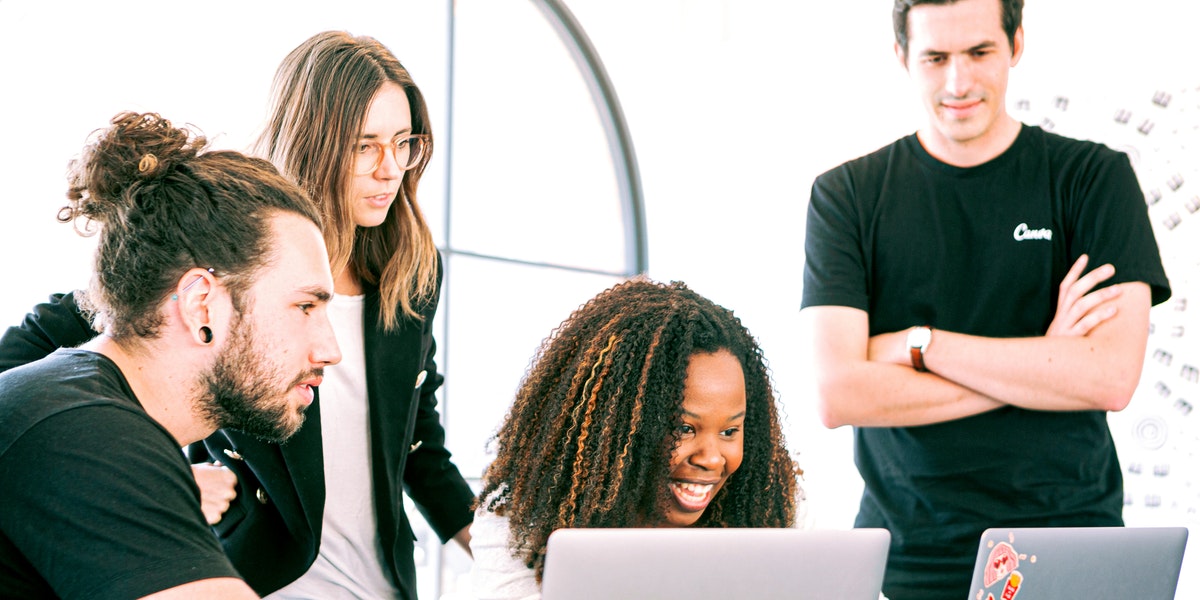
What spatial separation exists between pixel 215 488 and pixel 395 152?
60 centimetres

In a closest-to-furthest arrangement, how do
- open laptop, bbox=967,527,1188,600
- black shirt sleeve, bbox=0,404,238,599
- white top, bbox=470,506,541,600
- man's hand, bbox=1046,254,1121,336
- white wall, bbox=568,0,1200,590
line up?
black shirt sleeve, bbox=0,404,238,599
open laptop, bbox=967,527,1188,600
white top, bbox=470,506,541,600
man's hand, bbox=1046,254,1121,336
white wall, bbox=568,0,1200,590

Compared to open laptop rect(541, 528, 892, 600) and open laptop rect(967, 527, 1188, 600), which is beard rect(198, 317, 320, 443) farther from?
open laptop rect(967, 527, 1188, 600)

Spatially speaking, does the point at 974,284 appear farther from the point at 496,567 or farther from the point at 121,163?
the point at 121,163

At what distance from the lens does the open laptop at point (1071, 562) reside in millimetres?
1274

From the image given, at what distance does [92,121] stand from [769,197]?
299 cm

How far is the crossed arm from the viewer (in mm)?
1801

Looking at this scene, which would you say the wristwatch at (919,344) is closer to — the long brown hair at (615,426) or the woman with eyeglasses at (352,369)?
the long brown hair at (615,426)

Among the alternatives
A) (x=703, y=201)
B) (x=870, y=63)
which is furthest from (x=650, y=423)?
(x=703, y=201)

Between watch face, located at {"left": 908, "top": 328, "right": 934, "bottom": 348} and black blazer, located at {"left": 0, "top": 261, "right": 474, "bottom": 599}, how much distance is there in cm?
80

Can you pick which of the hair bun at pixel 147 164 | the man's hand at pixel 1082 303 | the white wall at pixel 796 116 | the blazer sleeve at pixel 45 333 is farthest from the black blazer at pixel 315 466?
the white wall at pixel 796 116

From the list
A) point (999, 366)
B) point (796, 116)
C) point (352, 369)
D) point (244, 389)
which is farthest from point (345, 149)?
point (796, 116)

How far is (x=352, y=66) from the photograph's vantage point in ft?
5.89

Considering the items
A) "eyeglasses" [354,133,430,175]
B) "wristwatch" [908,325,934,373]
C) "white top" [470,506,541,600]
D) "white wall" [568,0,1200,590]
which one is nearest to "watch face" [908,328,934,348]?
"wristwatch" [908,325,934,373]

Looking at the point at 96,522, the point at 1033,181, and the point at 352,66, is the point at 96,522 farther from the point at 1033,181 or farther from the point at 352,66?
the point at 1033,181
